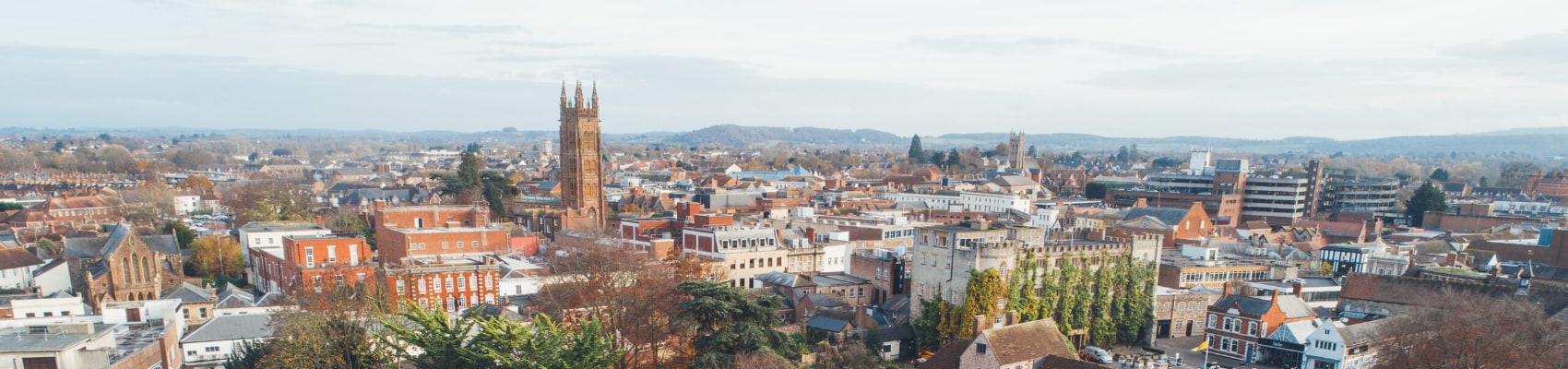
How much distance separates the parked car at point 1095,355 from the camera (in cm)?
3872

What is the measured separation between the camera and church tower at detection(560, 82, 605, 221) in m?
71.2

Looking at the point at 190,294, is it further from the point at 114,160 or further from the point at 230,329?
the point at 114,160

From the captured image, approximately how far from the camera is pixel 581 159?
2795 inches

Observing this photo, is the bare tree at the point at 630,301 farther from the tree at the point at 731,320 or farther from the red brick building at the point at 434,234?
the red brick building at the point at 434,234

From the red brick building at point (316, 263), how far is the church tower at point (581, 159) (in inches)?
893

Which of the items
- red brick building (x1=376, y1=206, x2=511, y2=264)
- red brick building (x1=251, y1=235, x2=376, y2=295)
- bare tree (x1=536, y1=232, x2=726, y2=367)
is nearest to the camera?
bare tree (x1=536, y1=232, x2=726, y2=367)

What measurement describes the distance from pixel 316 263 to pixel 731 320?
27577 millimetres

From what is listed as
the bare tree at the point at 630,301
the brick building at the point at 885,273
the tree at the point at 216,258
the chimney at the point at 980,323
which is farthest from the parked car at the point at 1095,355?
the tree at the point at 216,258

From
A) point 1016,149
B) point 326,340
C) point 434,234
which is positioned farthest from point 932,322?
point 1016,149

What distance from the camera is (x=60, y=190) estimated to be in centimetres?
9594

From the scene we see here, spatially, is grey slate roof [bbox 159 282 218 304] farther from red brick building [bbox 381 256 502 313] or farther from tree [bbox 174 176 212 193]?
tree [bbox 174 176 212 193]

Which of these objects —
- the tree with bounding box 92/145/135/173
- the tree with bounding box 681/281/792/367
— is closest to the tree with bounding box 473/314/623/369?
the tree with bounding box 681/281/792/367

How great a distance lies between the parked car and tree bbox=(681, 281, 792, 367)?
1566 centimetres

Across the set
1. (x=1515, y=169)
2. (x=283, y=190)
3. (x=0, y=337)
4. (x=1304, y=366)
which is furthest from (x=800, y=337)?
(x=1515, y=169)
